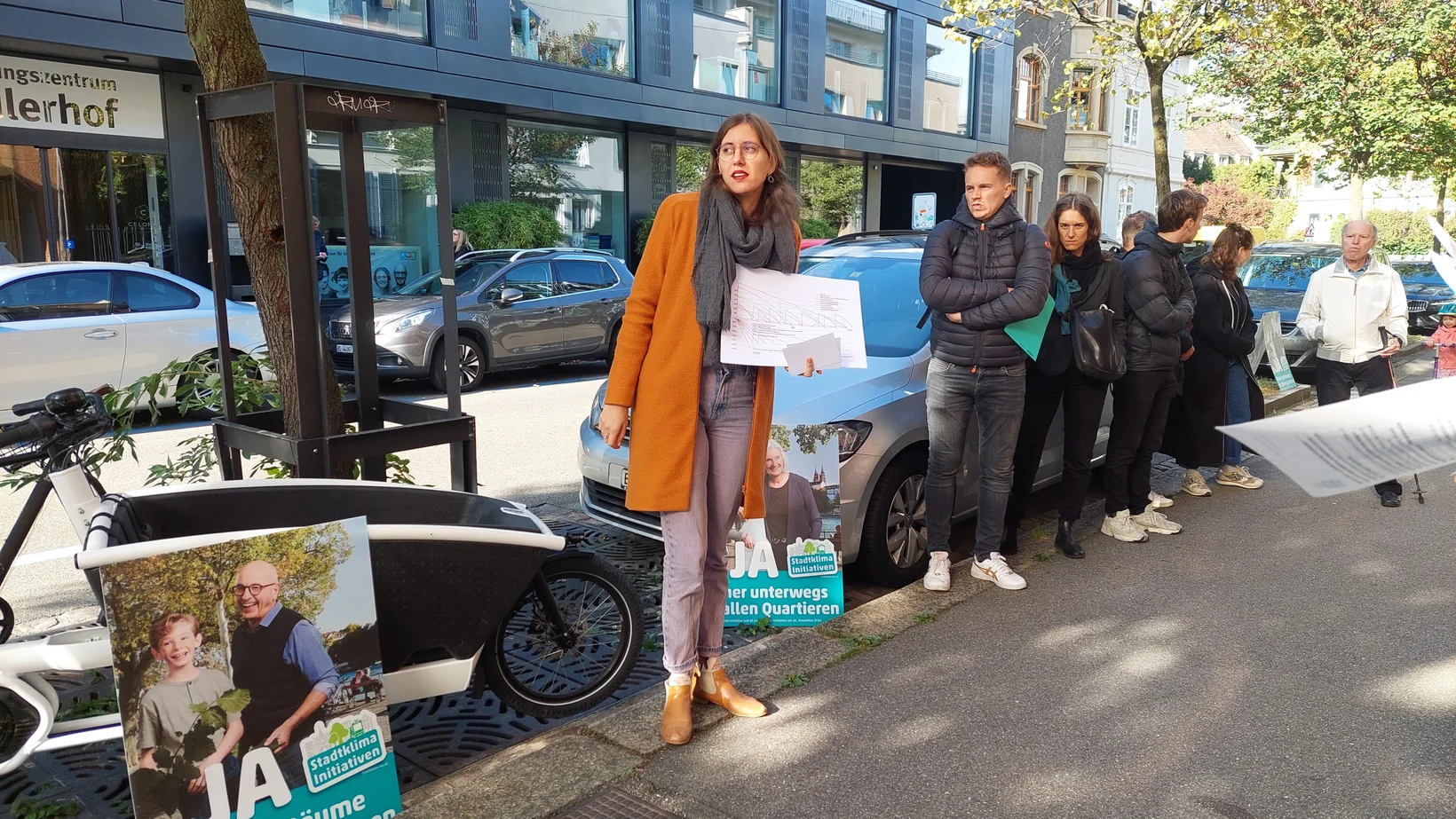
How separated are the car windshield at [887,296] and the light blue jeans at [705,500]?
2.13m

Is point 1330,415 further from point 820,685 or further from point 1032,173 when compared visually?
point 1032,173

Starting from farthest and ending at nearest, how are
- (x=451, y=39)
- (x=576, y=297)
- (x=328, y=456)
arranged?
1. (x=451, y=39)
2. (x=576, y=297)
3. (x=328, y=456)

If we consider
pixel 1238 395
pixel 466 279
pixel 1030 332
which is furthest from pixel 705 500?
pixel 466 279

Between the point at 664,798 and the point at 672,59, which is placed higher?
the point at 672,59

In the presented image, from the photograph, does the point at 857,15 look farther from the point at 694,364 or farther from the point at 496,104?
the point at 694,364

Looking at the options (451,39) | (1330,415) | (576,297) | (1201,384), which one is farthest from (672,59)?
(1330,415)

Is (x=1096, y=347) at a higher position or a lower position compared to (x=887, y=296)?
lower

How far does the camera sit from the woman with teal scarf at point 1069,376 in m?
5.27

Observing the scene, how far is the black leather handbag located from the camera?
5234mm

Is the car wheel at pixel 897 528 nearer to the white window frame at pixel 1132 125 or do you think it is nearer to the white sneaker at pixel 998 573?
the white sneaker at pixel 998 573

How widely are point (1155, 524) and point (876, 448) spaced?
85.4 inches

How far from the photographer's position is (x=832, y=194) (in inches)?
1054

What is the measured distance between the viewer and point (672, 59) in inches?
811

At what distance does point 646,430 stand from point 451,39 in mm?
15497
